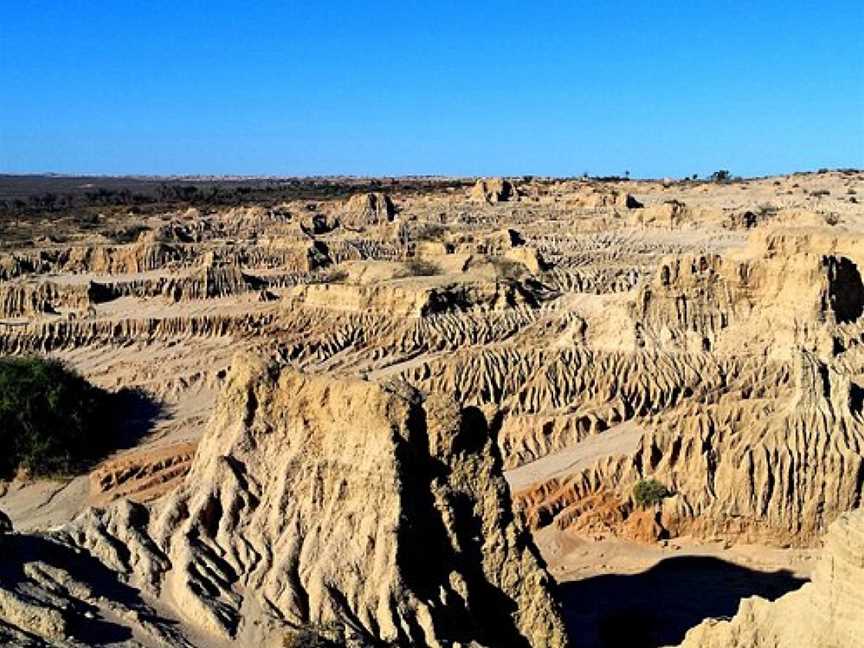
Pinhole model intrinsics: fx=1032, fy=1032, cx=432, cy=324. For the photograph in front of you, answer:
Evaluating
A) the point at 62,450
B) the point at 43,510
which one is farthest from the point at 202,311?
the point at 43,510

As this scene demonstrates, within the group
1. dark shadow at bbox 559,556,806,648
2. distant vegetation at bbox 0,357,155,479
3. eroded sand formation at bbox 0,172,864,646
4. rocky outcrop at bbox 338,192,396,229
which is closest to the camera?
eroded sand formation at bbox 0,172,864,646

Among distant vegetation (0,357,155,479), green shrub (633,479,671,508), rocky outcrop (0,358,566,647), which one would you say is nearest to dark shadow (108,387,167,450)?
distant vegetation (0,357,155,479)

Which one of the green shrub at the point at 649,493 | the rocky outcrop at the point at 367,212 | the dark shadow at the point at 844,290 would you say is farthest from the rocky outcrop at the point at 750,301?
the rocky outcrop at the point at 367,212

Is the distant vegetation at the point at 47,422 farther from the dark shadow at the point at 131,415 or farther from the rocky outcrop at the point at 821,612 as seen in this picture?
the rocky outcrop at the point at 821,612

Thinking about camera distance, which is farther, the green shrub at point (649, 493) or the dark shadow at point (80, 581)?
the green shrub at point (649, 493)

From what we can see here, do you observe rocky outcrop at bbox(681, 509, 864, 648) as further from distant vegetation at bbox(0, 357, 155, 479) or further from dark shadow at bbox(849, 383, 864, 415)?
distant vegetation at bbox(0, 357, 155, 479)

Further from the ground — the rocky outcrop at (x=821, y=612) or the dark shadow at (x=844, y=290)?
the dark shadow at (x=844, y=290)

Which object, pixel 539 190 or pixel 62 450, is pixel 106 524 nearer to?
pixel 62 450

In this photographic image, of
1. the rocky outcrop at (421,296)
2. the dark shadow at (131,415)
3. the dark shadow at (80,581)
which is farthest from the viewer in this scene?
the rocky outcrop at (421,296)
